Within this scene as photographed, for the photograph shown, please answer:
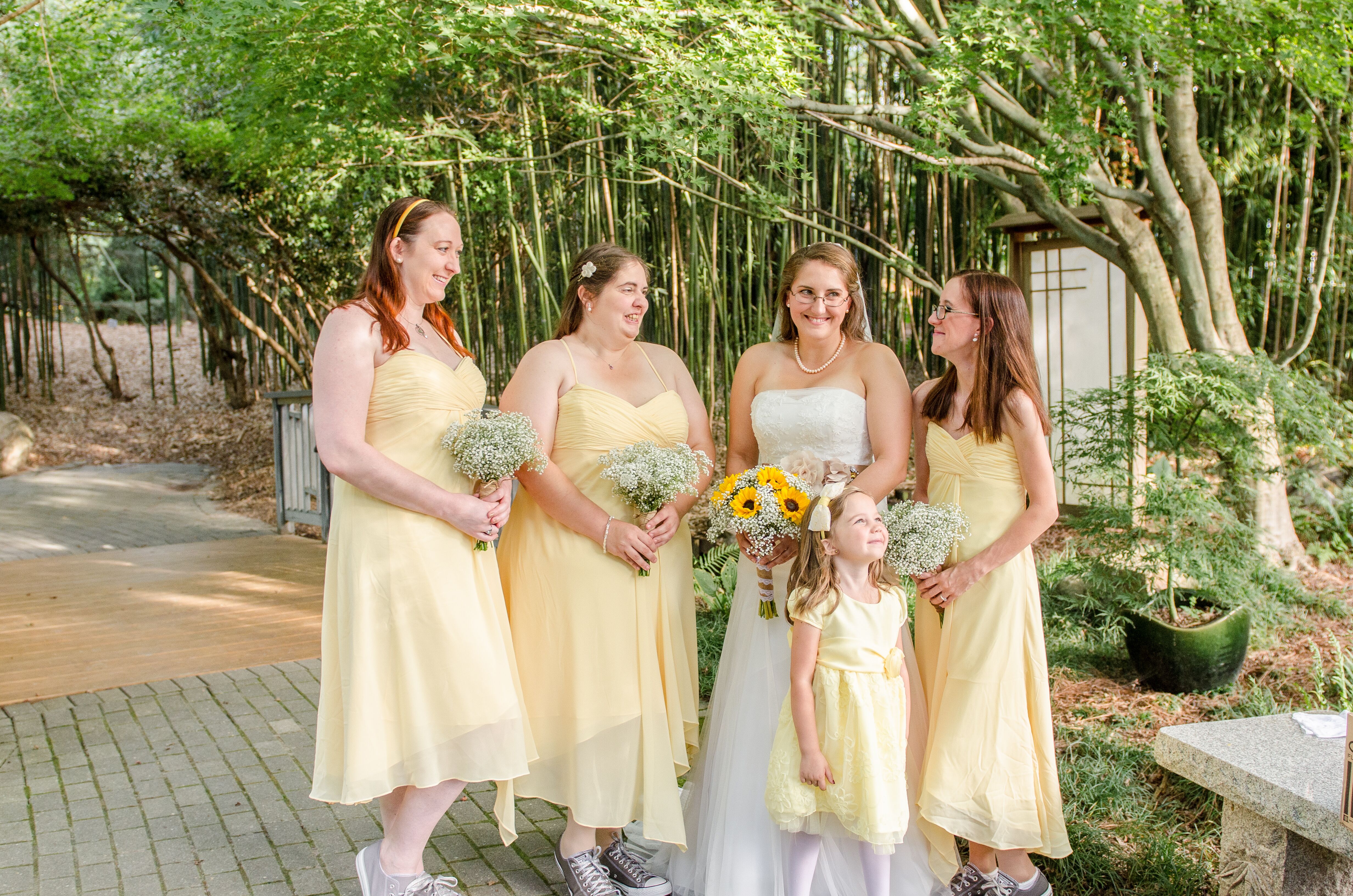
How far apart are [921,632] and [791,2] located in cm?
332

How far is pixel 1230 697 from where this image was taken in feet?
12.6

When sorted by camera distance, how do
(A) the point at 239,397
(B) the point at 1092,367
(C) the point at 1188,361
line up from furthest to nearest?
(A) the point at 239,397, (B) the point at 1092,367, (C) the point at 1188,361

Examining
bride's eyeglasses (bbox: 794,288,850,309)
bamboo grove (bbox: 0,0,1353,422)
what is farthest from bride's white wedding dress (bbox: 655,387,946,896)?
bamboo grove (bbox: 0,0,1353,422)

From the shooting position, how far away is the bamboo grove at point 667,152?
4340mm

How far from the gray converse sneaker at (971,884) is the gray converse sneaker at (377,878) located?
49.1 inches

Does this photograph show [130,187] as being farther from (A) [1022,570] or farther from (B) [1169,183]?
(A) [1022,570]

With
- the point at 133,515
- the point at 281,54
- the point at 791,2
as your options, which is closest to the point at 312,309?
the point at 133,515

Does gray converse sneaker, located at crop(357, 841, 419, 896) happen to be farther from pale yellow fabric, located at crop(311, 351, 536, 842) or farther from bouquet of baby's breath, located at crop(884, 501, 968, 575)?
bouquet of baby's breath, located at crop(884, 501, 968, 575)

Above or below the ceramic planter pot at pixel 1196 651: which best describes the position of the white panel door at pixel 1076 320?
above

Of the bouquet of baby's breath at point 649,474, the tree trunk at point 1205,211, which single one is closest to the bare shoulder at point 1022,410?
the bouquet of baby's breath at point 649,474

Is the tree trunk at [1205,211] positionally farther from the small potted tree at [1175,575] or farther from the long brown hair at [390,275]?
the long brown hair at [390,275]

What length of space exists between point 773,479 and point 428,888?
49.7 inches

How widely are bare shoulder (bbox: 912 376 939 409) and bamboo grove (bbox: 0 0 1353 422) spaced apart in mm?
1854

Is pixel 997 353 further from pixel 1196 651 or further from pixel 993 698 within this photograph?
pixel 1196 651
